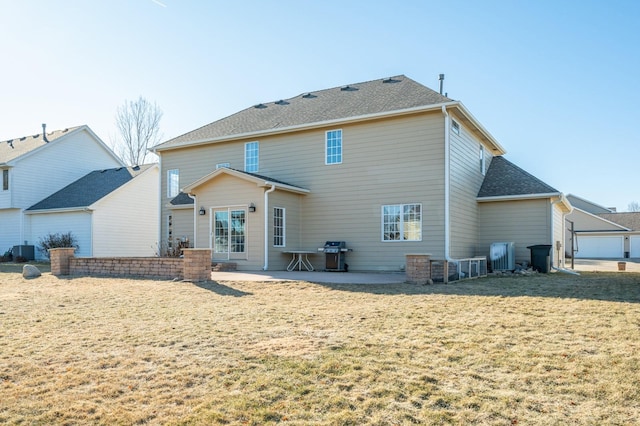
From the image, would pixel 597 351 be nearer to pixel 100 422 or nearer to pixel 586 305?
pixel 586 305

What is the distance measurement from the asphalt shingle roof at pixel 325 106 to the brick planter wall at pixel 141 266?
21.4 feet

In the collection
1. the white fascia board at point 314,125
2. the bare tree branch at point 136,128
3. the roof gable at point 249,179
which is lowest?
the roof gable at point 249,179

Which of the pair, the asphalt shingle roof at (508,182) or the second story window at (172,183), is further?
the second story window at (172,183)

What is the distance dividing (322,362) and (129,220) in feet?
72.7

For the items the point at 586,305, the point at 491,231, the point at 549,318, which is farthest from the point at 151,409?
the point at 491,231

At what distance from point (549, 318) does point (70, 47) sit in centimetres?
1320

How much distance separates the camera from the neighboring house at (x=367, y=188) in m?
14.2

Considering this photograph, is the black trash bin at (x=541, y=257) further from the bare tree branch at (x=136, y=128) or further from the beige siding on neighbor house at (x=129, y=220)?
the bare tree branch at (x=136, y=128)

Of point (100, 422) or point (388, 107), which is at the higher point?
point (388, 107)

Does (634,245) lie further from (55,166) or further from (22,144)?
(22,144)

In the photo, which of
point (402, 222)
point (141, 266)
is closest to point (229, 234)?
point (141, 266)

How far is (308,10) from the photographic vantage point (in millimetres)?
13445

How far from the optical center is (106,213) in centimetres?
2295

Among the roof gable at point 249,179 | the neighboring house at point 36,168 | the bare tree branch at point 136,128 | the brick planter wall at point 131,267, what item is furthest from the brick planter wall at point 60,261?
the bare tree branch at point 136,128
